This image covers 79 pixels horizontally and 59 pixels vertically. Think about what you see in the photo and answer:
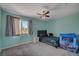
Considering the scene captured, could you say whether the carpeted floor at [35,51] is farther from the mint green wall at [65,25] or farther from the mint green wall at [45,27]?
the mint green wall at [65,25]

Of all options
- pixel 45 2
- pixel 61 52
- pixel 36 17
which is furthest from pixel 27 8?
pixel 61 52

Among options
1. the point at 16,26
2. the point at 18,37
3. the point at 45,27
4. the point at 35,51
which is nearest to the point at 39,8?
the point at 45,27

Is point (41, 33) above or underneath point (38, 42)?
above

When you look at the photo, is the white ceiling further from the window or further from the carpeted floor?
the carpeted floor

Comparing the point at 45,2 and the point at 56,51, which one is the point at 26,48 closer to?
the point at 56,51

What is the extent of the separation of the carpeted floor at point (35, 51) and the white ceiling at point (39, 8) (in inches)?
25.0

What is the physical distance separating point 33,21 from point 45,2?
0.42 m

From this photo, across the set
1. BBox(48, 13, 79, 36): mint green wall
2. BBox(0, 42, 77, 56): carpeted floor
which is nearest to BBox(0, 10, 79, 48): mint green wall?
BBox(48, 13, 79, 36): mint green wall

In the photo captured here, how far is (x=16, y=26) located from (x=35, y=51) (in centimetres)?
59

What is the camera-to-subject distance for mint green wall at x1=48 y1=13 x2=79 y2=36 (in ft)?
4.73

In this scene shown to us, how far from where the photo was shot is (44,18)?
5.01 feet

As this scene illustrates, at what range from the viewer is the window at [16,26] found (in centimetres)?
144

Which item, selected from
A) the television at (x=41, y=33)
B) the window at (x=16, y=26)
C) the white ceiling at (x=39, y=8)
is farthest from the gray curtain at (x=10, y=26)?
the television at (x=41, y=33)

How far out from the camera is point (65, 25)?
1.52 metres
